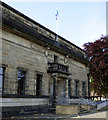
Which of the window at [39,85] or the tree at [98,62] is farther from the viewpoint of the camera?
the tree at [98,62]

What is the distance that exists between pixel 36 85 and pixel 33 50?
3.22 metres

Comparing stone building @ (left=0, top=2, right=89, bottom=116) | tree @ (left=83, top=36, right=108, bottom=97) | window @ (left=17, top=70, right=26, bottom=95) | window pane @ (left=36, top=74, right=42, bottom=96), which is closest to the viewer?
stone building @ (left=0, top=2, right=89, bottom=116)

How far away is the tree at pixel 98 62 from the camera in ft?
97.0

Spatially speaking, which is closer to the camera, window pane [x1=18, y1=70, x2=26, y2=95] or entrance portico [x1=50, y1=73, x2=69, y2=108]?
window pane [x1=18, y1=70, x2=26, y2=95]

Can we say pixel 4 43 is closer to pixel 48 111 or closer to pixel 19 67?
pixel 19 67

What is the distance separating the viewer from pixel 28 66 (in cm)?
1598

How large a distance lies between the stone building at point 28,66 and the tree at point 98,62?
9.23 meters

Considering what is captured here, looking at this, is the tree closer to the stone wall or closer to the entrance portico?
the entrance portico

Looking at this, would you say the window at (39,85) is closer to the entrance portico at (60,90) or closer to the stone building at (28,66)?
the stone building at (28,66)

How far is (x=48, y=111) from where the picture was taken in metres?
17.7

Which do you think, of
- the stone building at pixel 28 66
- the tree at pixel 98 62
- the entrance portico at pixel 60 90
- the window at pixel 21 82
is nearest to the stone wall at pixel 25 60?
the stone building at pixel 28 66

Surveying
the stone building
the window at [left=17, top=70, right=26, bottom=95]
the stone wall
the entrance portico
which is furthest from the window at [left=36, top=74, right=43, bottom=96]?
the window at [left=17, top=70, right=26, bottom=95]

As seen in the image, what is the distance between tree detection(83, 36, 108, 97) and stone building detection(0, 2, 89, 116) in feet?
30.3

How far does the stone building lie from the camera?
45.0 ft
